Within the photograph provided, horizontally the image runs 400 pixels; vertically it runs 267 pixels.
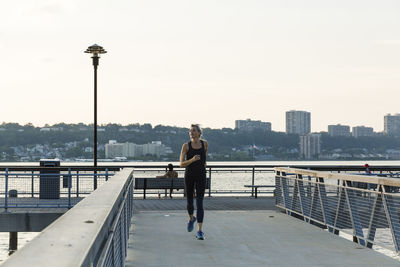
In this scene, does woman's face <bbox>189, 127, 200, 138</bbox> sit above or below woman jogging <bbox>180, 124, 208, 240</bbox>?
above

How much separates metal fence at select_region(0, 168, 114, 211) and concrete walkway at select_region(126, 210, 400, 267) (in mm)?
5433

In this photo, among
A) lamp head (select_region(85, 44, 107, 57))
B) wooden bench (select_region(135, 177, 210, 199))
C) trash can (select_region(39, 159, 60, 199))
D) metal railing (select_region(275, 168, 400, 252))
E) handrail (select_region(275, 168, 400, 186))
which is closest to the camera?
handrail (select_region(275, 168, 400, 186))

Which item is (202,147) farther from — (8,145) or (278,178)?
(8,145)

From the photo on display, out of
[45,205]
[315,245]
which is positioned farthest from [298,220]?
[45,205]

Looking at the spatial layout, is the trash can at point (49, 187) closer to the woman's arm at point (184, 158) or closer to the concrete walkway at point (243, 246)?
the concrete walkway at point (243, 246)

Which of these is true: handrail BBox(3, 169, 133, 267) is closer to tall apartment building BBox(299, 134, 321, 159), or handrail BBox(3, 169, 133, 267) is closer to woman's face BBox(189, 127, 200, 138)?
woman's face BBox(189, 127, 200, 138)

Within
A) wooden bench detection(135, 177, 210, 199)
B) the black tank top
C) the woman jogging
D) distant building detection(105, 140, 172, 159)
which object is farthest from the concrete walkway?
distant building detection(105, 140, 172, 159)

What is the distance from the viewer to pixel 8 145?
8631 cm

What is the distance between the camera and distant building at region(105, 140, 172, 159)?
74.2m

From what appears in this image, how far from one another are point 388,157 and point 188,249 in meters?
118

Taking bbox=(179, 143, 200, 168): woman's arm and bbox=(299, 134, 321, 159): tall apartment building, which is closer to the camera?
bbox=(179, 143, 200, 168): woman's arm

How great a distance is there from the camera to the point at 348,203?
380 inches

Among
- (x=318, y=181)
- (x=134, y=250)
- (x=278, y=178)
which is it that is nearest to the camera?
(x=134, y=250)

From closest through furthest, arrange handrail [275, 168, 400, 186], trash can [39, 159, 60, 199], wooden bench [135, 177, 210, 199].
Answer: handrail [275, 168, 400, 186] < trash can [39, 159, 60, 199] < wooden bench [135, 177, 210, 199]
